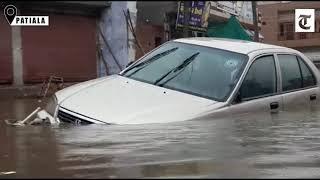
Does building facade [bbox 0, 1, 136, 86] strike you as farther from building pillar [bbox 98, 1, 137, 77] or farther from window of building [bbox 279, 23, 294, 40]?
window of building [bbox 279, 23, 294, 40]

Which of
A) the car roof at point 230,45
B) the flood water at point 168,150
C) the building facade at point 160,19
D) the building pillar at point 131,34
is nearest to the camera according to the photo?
the flood water at point 168,150

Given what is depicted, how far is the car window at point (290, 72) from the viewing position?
6.89 m

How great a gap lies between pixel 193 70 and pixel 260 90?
0.72 m

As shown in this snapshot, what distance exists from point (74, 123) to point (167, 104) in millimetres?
854

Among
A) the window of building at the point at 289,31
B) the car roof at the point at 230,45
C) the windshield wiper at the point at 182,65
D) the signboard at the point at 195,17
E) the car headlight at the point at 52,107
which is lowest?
the car headlight at the point at 52,107

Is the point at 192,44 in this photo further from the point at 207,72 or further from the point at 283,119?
the point at 283,119

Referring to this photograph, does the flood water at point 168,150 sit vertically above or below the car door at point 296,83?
below

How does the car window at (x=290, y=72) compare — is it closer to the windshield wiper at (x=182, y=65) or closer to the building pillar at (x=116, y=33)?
the windshield wiper at (x=182, y=65)

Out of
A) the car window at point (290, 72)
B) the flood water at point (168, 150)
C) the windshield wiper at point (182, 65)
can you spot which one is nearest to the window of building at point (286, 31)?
the car window at point (290, 72)

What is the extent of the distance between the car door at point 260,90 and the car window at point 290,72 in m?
0.16

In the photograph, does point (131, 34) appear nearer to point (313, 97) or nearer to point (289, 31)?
point (289, 31)

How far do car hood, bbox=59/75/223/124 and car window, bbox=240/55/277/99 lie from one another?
496mm

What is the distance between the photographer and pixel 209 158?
4309mm

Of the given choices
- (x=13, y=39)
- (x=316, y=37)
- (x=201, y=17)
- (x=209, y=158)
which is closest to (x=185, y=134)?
(x=209, y=158)
